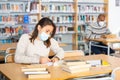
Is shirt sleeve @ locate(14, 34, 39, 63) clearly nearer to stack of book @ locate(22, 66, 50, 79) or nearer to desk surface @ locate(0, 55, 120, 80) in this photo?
desk surface @ locate(0, 55, 120, 80)

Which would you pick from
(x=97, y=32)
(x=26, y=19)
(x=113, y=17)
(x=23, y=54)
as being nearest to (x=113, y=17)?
(x=113, y=17)

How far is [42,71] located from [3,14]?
184 inches

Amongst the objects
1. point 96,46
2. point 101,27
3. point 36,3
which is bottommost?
point 96,46

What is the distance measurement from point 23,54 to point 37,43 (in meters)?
0.25

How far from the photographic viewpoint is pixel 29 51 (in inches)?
133

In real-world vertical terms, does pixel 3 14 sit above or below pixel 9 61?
above

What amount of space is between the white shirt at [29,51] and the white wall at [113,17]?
5035mm

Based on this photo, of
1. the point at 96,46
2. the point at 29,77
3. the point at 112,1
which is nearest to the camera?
the point at 29,77

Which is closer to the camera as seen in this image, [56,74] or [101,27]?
[56,74]

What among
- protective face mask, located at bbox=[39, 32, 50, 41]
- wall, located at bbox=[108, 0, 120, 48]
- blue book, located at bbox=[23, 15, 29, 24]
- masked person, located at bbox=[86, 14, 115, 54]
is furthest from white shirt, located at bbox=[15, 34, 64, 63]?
wall, located at bbox=[108, 0, 120, 48]

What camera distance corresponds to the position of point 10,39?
700 cm

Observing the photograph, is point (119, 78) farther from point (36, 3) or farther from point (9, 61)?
point (36, 3)

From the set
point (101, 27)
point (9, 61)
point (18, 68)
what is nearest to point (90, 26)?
point (101, 27)

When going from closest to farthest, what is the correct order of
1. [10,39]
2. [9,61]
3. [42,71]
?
1. [42,71]
2. [9,61]
3. [10,39]
